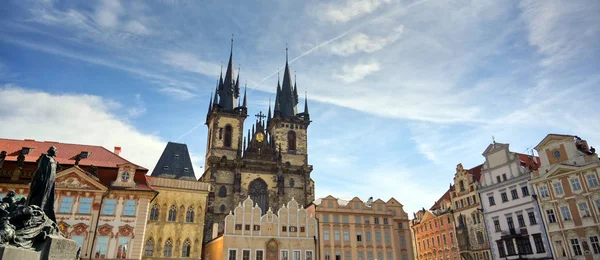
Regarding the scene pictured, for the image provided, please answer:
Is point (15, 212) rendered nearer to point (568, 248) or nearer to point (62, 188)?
point (62, 188)

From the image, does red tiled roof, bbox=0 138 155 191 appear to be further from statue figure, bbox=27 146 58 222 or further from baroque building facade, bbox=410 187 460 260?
baroque building facade, bbox=410 187 460 260

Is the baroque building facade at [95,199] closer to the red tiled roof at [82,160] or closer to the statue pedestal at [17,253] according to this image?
the red tiled roof at [82,160]

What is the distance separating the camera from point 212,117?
5712 cm

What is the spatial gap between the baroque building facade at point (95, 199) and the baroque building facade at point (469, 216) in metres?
31.5

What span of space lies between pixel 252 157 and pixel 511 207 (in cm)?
3271

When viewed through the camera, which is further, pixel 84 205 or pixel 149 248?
pixel 149 248

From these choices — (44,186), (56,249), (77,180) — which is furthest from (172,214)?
(56,249)

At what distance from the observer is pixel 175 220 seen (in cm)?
3391

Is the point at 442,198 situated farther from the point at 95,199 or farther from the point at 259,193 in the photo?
the point at 95,199

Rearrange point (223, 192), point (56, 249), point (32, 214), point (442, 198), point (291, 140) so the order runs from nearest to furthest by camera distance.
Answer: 1. point (32, 214)
2. point (56, 249)
3. point (442, 198)
4. point (223, 192)
5. point (291, 140)

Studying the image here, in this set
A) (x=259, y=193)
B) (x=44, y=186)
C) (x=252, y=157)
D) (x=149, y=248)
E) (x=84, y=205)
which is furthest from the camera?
(x=252, y=157)

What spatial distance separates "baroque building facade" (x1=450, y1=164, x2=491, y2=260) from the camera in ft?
125

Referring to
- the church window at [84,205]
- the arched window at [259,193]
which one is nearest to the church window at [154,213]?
the church window at [84,205]

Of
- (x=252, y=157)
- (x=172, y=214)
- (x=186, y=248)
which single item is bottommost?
(x=186, y=248)
